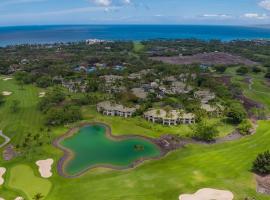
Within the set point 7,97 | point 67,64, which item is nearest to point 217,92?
point 7,97

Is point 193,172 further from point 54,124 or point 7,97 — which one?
point 7,97

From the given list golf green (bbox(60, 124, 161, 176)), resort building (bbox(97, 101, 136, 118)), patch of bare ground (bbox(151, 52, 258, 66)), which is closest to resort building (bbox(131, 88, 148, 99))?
resort building (bbox(97, 101, 136, 118))

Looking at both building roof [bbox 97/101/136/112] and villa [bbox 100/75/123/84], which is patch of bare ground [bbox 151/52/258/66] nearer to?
villa [bbox 100/75/123/84]

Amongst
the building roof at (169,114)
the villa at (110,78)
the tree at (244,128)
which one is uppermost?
the villa at (110,78)

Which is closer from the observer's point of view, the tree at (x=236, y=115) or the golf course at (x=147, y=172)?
the golf course at (x=147, y=172)

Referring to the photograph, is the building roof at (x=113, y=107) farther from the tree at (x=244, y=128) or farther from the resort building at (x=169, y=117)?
the tree at (x=244, y=128)

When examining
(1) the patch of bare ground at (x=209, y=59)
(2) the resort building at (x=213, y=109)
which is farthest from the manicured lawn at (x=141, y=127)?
(1) the patch of bare ground at (x=209, y=59)

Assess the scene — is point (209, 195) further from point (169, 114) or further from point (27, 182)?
point (169, 114)
